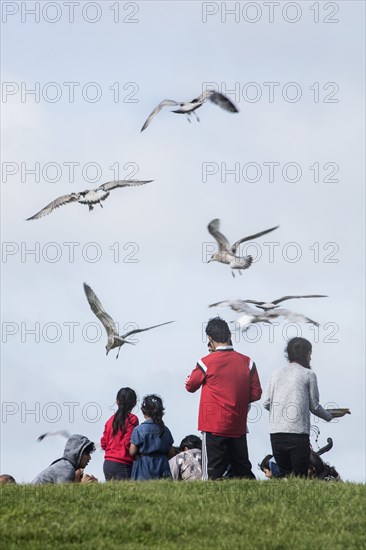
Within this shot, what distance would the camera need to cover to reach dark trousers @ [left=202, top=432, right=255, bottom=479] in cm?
1410

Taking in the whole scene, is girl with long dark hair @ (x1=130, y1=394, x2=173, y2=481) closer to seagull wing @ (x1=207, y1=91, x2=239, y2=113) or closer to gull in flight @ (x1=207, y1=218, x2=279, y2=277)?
gull in flight @ (x1=207, y1=218, x2=279, y2=277)

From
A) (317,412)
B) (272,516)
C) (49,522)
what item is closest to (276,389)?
(317,412)

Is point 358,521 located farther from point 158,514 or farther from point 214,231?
point 214,231

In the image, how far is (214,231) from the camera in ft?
54.1

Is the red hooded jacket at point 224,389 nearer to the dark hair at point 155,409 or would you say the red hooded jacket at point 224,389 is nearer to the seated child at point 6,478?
the dark hair at point 155,409

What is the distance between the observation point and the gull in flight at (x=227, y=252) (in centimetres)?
1628

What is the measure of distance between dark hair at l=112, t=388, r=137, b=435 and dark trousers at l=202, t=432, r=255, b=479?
1.33m

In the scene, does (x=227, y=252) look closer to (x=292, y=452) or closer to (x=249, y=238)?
(x=249, y=238)

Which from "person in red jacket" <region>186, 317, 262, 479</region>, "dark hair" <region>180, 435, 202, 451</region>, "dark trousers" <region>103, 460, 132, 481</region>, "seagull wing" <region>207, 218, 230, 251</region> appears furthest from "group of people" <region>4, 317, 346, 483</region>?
"seagull wing" <region>207, 218, 230, 251</region>

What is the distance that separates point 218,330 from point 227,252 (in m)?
2.37

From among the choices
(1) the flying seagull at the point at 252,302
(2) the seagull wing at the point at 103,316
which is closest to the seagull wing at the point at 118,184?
(2) the seagull wing at the point at 103,316

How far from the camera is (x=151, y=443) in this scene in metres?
14.8

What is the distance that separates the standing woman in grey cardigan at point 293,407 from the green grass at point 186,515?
554 millimetres

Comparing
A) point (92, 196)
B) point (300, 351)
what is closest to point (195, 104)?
point (92, 196)
